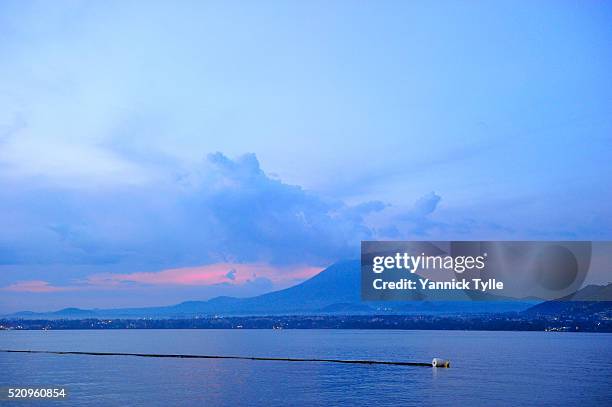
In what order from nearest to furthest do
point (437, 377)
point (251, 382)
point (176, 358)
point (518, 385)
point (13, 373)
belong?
point (518, 385)
point (251, 382)
point (437, 377)
point (13, 373)
point (176, 358)

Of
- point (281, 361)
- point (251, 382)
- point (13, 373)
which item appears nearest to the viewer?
point (251, 382)

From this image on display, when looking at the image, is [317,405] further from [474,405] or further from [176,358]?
[176,358]

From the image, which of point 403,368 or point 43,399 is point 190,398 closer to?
point 43,399

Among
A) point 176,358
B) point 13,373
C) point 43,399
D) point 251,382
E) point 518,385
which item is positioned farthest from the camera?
point 176,358

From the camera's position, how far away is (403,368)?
133 m

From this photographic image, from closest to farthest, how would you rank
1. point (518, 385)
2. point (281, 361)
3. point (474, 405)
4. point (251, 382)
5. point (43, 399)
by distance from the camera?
1. point (474, 405)
2. point (43, 399)
3. point (518, 385)
4. point (251, 382)
5. point (281, 361)

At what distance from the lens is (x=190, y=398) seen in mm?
84125

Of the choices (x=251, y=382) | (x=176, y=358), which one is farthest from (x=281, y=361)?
(x=251, y=382)

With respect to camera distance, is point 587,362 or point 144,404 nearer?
point 144,404

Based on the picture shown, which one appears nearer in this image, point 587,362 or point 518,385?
point 518,385

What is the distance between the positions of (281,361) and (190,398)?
7893cm

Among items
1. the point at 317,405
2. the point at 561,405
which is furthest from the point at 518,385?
the point at 317,405

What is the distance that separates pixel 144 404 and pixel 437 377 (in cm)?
5539

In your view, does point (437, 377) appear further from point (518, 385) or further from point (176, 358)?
point (176, 358)
